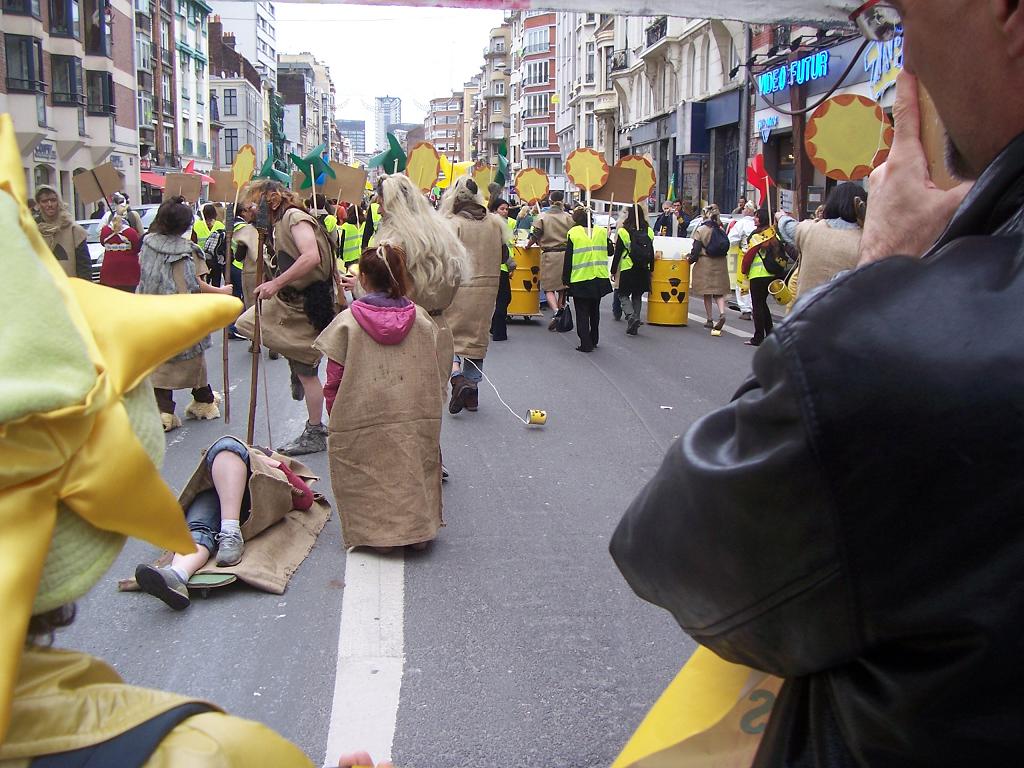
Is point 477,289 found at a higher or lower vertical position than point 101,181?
lower

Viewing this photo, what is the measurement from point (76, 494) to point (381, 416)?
4.18 meters

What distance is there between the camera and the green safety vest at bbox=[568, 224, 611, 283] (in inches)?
489

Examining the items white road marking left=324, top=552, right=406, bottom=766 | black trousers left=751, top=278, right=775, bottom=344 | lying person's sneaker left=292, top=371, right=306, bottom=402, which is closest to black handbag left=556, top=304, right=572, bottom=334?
black trousers left=751, top=278, right=775, bottom=344

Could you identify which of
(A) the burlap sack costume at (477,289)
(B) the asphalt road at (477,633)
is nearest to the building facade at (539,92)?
(A) the burlap sack costume at (477,289)

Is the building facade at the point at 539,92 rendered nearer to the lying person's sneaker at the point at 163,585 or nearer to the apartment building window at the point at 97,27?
the apartment building window at the point at 97,27

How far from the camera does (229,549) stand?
187 inches

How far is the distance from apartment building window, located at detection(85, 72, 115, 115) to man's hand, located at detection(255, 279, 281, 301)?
43216 millimetres

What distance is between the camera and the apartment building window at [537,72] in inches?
3844

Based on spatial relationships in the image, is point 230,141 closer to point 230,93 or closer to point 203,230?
point 230,93

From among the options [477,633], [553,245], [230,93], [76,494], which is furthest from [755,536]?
[230,93]

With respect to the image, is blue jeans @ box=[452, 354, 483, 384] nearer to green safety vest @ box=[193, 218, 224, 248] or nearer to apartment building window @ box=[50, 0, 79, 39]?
green safety vest @ box=[193, 218, 224, 248]

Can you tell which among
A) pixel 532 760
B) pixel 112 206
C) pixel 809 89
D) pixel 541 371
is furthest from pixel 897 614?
pixel 809 89

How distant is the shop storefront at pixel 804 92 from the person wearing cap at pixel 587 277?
24.7 ft

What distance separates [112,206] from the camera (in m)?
12.5
